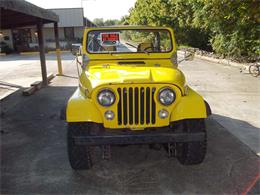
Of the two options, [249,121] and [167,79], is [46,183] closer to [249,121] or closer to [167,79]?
[167,79]

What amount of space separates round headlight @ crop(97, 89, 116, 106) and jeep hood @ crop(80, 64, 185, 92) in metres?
0.10

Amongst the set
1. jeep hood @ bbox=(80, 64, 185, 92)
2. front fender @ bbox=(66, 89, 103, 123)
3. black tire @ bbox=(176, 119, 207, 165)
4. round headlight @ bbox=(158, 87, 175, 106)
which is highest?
jeep hood @ bbox=(80, 64, 185, 92)

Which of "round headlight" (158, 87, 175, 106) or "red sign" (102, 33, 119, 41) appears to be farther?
"red sign" (102, 33, 119, 41)

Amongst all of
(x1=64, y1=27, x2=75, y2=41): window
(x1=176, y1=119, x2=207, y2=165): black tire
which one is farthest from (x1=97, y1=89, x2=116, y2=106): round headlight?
(x1=64, y1=27, x2=75, y2=41): window

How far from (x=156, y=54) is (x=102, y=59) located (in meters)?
0.87

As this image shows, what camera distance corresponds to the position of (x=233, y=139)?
474 cm

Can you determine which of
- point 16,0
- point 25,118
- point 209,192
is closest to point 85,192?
point 209,192

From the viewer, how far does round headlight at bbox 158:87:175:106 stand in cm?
328

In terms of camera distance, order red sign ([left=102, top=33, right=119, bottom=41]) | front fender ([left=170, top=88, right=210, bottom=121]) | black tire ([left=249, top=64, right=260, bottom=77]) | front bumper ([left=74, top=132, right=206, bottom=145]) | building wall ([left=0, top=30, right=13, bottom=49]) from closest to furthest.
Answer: front bumper ([left=74, top=132, right=206, bottom=145])
front fender ([left=170, top=88, right=210, bottom=121])
red sign ([left=102, top=33, right=119, bottom=41])
black tire ([left=249, top=64, right=260, bottom=77])
building wall ([left=0, top=30, right=13, bottom=49])

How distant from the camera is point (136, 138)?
3.21m

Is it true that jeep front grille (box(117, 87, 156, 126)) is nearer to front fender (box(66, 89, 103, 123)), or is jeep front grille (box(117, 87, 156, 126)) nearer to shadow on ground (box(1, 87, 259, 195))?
front fender (box(66, 89, 103, 123))

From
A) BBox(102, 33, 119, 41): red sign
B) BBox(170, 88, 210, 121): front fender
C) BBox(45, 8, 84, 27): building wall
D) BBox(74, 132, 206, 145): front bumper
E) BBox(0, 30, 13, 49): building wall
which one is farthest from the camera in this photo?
BBox(45, 8, 84, 27): building wall

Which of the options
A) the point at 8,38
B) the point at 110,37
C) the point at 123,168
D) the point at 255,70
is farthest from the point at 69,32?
the point at 123,168

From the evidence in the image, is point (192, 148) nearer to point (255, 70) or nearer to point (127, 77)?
point (127, 77)
